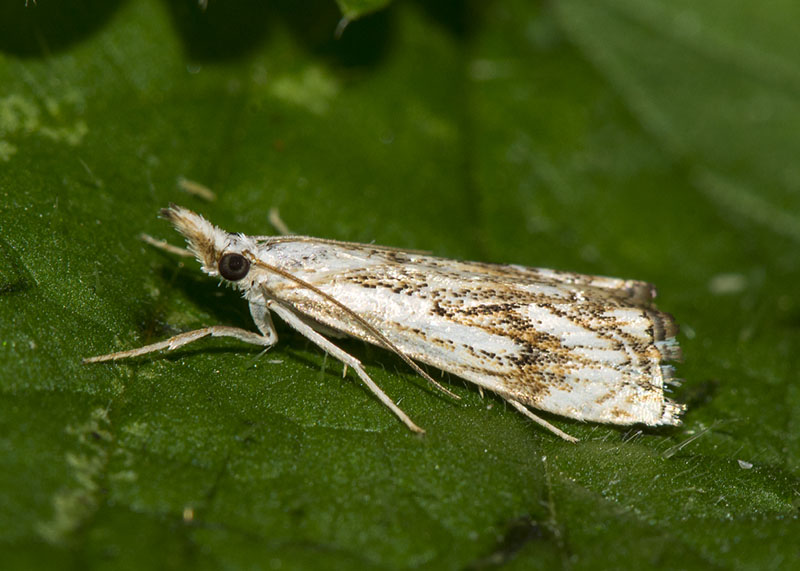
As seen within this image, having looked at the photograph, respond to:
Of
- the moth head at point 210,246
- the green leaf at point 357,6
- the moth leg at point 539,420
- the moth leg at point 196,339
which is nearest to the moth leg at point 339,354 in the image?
the moth leg at point 196,339

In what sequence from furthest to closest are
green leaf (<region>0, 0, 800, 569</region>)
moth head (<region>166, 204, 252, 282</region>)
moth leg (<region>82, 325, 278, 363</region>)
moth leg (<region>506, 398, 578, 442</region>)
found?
1. moth head (<region>166, 204, 252, 282</region>)
2. moth leg (<region>506, 398, 578, 442</region>)
3. moth leg (<region>82, 325, 278, 363</region>)
4. green leaf (<region>0, 0, 800, 569</region>)

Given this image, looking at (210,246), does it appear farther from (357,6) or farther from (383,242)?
(357,6)

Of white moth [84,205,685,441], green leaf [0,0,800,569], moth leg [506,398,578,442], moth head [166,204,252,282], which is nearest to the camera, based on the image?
green leaf [0,0,800,569]

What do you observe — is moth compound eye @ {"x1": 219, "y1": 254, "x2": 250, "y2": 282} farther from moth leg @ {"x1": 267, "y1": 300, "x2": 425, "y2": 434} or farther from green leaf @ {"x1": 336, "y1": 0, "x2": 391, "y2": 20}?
green leaf @ {"x1": 336, "y1": 0, "x2": 391, "y2": 20}

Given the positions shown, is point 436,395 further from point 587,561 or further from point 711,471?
point 711,471

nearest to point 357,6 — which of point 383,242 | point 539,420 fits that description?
point 383,242

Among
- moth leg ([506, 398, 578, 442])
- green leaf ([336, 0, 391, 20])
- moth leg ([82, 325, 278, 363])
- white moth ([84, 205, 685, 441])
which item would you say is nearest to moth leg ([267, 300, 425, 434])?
white moth ([84, 205, 685, 441])

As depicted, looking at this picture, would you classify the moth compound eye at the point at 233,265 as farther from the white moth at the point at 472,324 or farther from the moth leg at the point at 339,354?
the moth leg at the point at 339,354
